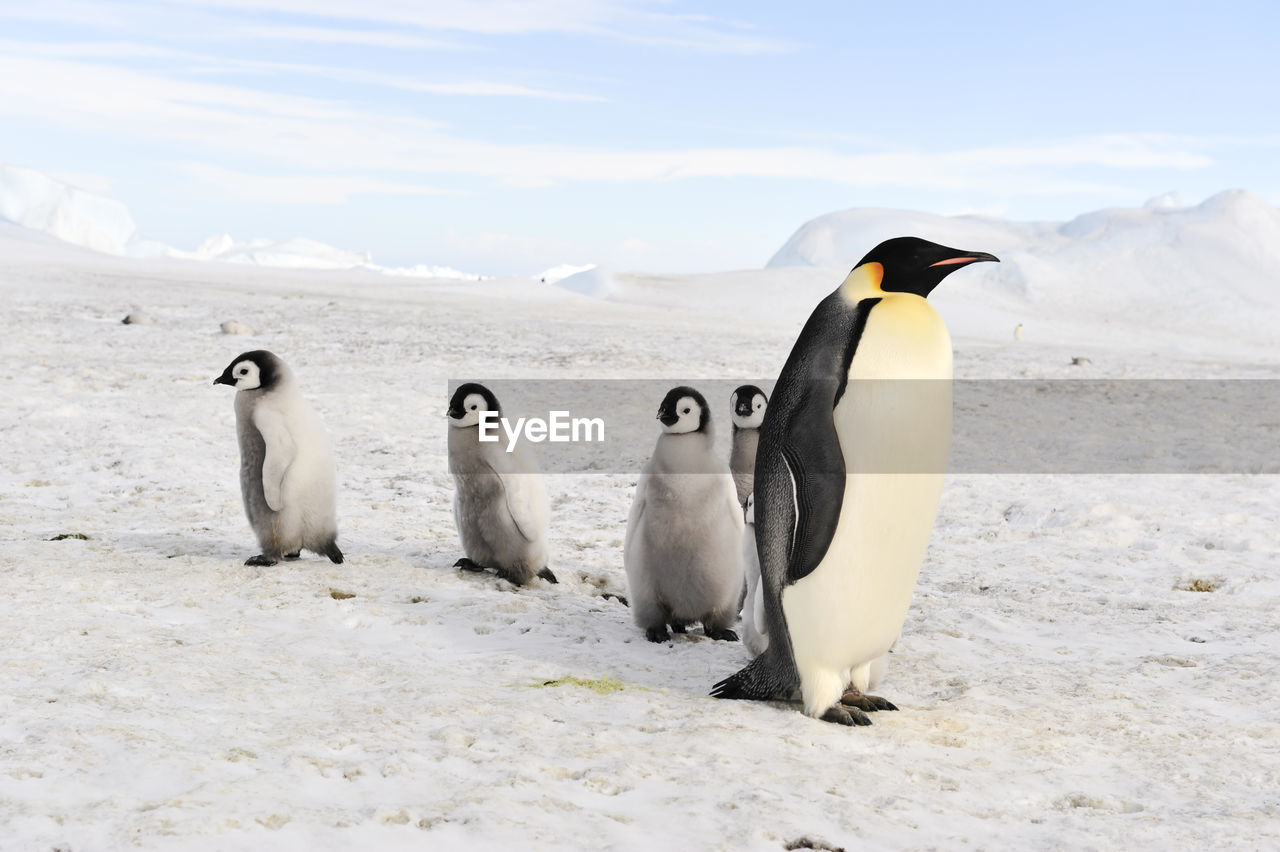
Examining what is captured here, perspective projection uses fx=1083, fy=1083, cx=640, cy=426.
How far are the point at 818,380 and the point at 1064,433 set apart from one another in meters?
8.18

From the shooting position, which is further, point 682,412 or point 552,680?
point 682,412

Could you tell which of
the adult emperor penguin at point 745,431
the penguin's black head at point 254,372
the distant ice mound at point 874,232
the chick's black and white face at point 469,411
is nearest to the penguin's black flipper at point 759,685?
the adult emperor penguin at point 745,431

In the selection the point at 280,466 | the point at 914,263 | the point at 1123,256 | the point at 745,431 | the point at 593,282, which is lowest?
the point at 280,466

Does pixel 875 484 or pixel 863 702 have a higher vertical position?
pixel 875 484

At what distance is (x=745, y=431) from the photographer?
5.21 m

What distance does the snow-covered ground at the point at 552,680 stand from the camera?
2.53 metres

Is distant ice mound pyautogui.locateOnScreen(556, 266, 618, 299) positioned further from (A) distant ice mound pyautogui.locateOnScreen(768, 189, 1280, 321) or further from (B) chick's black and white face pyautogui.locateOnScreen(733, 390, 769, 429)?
(B) chick's black and white face pyautogui.locateOnScreen(733, 390, 769, 429)

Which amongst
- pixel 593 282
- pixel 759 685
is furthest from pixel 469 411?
pixel 593 282

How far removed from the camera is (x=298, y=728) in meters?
2.98

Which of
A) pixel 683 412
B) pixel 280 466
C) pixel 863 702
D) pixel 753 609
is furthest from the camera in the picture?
pixel 280 466

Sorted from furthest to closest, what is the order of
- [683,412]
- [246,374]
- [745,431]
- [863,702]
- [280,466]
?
[745,431] → [246,374] → [280,466] → [683,412] → [863,702]

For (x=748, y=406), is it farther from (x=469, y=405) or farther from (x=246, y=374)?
(x=246, y=374)

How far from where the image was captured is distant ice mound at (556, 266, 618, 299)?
1802 inches

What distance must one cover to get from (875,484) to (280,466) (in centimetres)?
289
